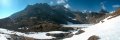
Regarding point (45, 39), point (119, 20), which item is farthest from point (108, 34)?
point (45, 39)

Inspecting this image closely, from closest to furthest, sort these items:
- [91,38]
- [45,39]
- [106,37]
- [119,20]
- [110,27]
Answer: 1. [106,37]
2. [91,38]
3. [110,27]
4. [119,20]
5. [45,39]

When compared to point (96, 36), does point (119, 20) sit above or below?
above

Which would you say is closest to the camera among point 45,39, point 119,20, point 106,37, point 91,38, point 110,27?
point 106,37

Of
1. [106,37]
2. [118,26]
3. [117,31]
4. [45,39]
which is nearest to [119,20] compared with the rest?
[118,26]

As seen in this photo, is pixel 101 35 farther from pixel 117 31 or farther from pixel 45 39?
pixel 45 39

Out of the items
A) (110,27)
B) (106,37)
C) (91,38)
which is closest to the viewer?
(106,37)

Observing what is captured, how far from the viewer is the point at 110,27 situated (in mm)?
48906

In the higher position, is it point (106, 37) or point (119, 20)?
point (119, 20)

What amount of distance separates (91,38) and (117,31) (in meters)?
4.78

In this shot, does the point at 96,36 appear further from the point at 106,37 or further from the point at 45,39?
the point at 45,39

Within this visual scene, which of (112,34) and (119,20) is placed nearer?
(112,34)

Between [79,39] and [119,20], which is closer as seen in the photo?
[79,39]

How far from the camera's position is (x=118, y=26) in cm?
4847

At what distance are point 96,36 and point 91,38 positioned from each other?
139 cm
